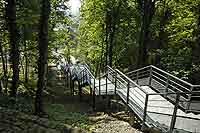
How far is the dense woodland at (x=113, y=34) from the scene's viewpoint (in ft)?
33.7

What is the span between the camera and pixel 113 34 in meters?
20.7

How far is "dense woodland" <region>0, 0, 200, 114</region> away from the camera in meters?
10.3

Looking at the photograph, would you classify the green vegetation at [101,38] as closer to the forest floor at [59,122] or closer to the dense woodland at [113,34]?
the dense woodland at [113,34]

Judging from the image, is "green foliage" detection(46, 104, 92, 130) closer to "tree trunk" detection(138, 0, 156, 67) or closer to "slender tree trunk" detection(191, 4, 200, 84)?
"slender tree trunk" detection(191, 4, 200, 84)

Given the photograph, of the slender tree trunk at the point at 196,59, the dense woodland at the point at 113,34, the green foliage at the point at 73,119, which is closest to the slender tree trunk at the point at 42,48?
the dense woodland at the point at 113,34

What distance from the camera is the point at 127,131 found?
8.55 meters

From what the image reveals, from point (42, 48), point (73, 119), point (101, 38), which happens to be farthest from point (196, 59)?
point (101, 38)

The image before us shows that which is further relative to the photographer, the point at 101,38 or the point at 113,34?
the point at 101,38

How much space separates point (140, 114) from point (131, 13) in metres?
13.0

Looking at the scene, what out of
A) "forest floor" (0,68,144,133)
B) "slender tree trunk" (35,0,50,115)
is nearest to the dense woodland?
"slender tree trunk" (35,0,50,115)

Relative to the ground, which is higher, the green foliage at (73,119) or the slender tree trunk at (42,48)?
the slender tree trunk at (42,48)

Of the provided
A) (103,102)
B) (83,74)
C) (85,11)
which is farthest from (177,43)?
(85,11)

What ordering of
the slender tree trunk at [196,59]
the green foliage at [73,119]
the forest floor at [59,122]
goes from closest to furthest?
the forest floor at [59,122] < the green foliage at [73,119] < the slender tree trunk at [196,59]

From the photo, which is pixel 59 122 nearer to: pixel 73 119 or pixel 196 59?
pixel 73 119
